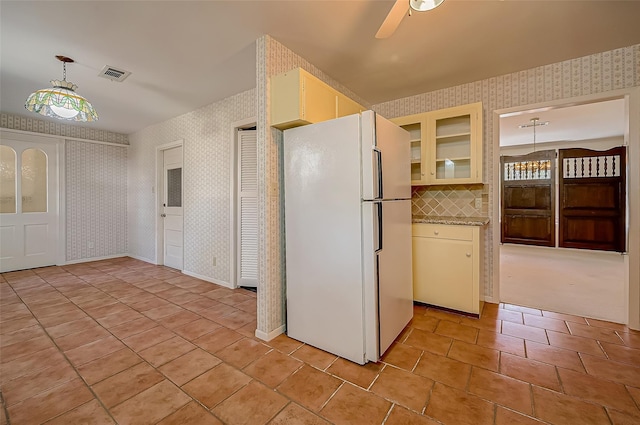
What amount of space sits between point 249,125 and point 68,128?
3.82 metres

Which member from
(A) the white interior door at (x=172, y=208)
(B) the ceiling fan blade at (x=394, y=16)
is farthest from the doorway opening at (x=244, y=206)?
(B) the ceiling fan blade at (x=394, y=16)

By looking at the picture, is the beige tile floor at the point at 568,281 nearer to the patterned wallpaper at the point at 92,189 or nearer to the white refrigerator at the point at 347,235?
the white refrigerator at the point at 347,235

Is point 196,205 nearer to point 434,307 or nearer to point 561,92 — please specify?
point 434,307

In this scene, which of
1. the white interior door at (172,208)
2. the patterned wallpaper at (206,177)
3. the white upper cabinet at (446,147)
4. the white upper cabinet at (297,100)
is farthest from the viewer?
the white interior door at (172,208)

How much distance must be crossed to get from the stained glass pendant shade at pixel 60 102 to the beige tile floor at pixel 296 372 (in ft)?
6.59

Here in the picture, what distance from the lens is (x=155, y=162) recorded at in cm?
477

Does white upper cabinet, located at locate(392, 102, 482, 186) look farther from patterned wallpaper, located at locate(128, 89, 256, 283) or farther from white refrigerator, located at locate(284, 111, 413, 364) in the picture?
patterned wallpaper, located at locate(128, 89, 256, 283)

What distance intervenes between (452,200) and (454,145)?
64cm

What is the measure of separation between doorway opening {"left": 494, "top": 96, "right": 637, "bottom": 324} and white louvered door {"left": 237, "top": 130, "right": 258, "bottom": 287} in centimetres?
291

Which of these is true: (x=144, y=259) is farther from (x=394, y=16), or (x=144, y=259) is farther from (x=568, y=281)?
(x=568, y=281)

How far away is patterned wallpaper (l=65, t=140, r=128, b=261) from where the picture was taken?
4.81 metres

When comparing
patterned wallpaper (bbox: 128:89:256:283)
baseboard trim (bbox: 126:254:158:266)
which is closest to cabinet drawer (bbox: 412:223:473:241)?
patterned wallpaper (bbox: 128:89:256:283)

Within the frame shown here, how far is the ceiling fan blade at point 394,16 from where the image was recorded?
1.41 metres

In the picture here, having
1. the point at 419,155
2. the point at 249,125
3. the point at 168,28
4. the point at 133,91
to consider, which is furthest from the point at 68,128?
the point at 419,155
